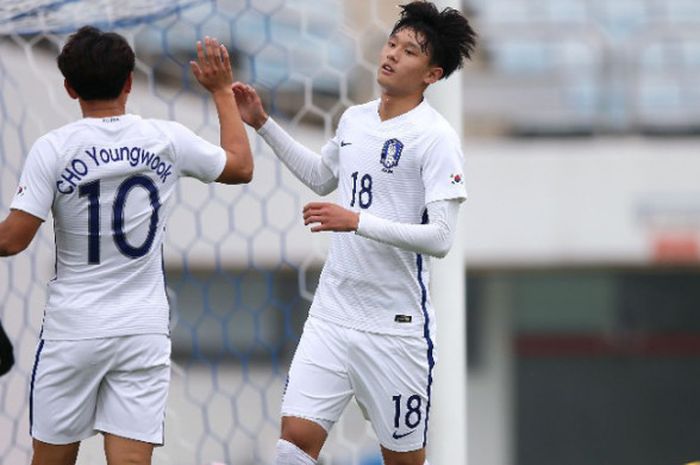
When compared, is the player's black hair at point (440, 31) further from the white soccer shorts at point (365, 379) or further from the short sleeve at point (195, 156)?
the white soccer shorts at point (365, 379)

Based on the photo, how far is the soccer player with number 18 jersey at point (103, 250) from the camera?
3.21m

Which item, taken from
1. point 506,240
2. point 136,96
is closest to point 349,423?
point 506,240

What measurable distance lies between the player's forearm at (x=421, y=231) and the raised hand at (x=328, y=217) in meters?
0.04

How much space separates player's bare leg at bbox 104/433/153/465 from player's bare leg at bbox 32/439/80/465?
11 cm

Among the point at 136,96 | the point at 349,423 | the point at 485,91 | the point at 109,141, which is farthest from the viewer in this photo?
the point at 485,91

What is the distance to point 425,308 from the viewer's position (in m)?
3.60

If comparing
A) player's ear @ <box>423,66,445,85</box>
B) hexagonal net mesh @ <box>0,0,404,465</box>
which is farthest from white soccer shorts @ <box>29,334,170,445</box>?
hexagonal net mesh @ <box>0,0,404,465</box>

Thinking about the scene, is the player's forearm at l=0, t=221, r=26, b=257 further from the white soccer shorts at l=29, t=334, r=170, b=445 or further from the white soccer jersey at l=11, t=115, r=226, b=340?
the white soccer shorts at l=29, t=334, r=170, b=445

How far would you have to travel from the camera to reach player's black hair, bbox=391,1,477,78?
3570 millimetres

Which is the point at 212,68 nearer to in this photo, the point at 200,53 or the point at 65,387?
the point at 200,53

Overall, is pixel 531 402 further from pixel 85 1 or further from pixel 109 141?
pixel 109 141

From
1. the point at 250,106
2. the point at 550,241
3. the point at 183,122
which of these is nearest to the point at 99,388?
the point at 250,106

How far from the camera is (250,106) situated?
375 centimetres

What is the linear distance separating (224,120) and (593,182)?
1134cm
